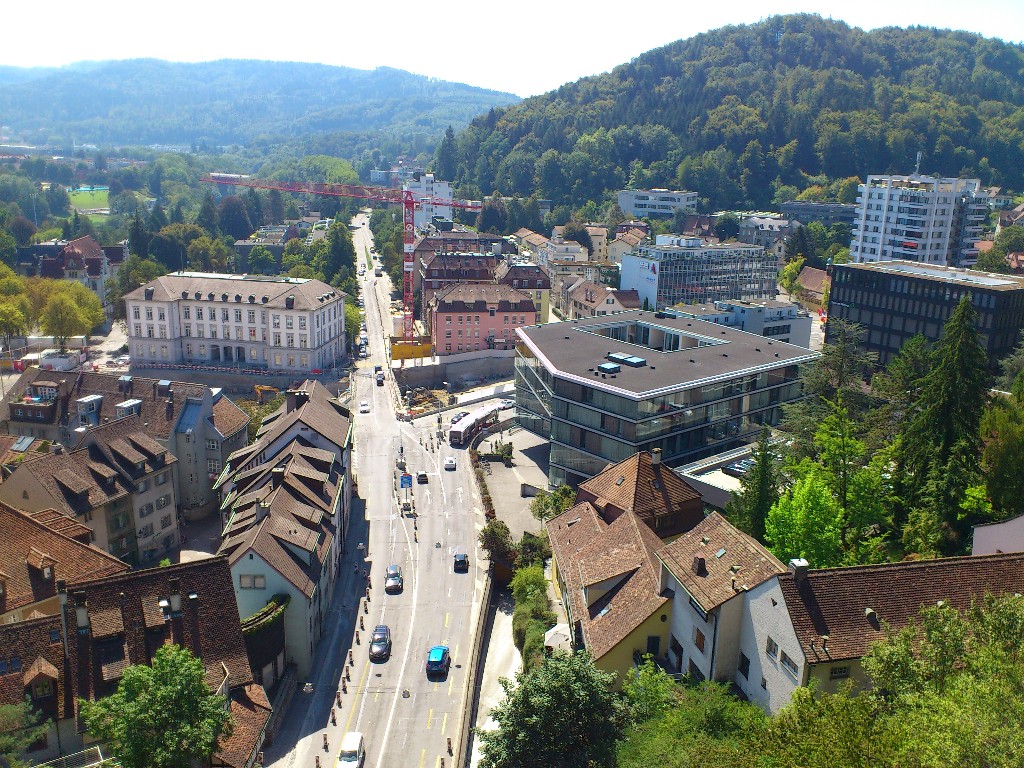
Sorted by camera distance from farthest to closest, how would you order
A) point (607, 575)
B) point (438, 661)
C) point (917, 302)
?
point (917, 302) < point (438, 661) < point (607, 575)

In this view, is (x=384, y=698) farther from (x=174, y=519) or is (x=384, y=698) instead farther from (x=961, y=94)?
(x=961, y=94)

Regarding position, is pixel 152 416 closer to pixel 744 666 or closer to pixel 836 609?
pixel 744 666

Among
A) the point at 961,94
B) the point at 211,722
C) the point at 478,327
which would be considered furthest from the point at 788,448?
the point at 961,94

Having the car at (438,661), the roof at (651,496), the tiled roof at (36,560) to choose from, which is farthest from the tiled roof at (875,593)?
the tiled roof at (36,560)

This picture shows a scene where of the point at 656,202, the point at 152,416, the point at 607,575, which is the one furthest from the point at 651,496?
the point at 656,202

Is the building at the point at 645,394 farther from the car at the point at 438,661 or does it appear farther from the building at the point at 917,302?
the car at the point at 438,661

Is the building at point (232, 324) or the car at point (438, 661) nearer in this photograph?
the car at point (438, 661)
